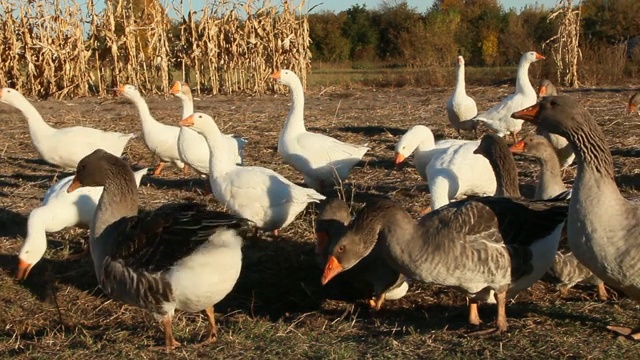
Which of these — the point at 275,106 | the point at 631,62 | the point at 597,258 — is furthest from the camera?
the point at 631,62

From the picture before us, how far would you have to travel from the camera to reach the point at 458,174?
9094 millimetres

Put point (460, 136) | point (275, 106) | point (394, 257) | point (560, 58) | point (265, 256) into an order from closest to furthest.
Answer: point (394, 257) < point (265, 256) < point (460, 136) < point (275, 106) < point (560, 58)

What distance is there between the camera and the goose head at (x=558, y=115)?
19.2ft

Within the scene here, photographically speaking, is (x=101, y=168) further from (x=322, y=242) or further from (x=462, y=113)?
(x=462, y=113)

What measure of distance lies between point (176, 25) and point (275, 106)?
24.1ft

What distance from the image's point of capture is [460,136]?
15.5m

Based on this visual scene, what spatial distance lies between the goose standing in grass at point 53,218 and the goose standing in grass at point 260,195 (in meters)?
0.91

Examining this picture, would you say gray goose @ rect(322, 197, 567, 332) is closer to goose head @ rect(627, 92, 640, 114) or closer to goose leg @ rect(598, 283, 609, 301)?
goose leg @ rect(598, 283, 609, 301)

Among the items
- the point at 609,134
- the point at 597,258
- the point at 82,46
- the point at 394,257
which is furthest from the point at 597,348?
the point at 82,46

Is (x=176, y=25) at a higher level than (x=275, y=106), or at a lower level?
higher

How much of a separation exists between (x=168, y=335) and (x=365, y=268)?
6.40 ft

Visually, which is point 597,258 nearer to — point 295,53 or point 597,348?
point 597,348

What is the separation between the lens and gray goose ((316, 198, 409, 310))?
24.0ft

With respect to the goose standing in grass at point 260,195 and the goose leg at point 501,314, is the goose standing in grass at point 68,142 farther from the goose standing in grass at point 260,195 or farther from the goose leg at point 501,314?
the goose leg at point 501,314
